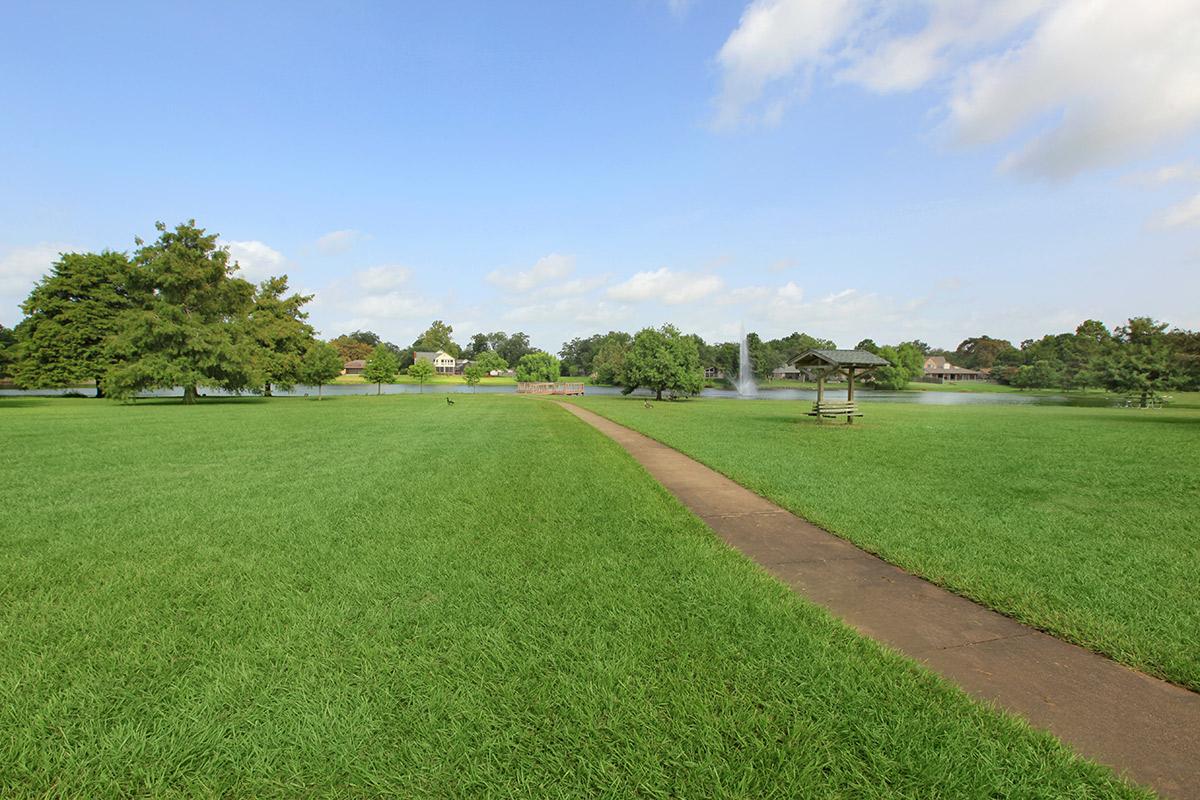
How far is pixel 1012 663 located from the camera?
9.52ft

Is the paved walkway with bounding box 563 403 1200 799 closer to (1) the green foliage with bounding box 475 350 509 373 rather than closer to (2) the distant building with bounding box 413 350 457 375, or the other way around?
(1) the green foliage with bounding box 475 350 509 373

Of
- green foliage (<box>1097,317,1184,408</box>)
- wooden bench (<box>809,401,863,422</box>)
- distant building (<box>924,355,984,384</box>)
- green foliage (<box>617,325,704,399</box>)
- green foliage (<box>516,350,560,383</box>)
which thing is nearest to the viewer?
wooden bench (<box>809,401,863,422</box>)

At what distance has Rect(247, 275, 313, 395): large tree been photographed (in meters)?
38.1

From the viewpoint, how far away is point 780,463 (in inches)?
388

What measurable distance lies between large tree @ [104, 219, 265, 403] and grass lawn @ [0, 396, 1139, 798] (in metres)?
30.7

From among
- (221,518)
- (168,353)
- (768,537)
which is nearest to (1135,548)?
(768,537)

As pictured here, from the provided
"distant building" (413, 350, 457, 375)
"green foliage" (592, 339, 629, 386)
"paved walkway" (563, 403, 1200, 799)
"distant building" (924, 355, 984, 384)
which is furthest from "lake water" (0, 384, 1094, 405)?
"distant building" (924, 355, 984, 384)

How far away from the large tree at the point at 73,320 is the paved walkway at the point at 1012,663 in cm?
4247

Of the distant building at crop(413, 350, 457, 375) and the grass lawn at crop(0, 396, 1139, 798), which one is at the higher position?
the distant building at crop(413, 350, 457, 375)

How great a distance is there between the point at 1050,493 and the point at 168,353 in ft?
130

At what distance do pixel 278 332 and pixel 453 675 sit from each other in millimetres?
46884

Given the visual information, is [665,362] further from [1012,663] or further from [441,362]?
[441,362]

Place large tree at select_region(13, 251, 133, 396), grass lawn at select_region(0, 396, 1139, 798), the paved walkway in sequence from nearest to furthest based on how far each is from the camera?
grass lawn at select_region(0, 396, 1139, 798), the paved walkway, large tree at select_region(13, 251, 133, 396)

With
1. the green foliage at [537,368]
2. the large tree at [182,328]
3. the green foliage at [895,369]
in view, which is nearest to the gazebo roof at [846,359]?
the large tree at [182,328]
